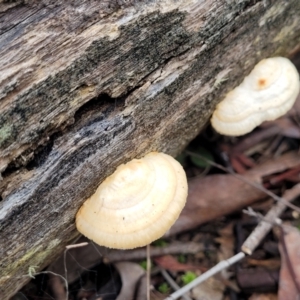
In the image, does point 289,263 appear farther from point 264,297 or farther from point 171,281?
point 171,281

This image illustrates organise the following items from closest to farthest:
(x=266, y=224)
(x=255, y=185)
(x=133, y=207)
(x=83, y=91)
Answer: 1. (x=83, y=91)
2. (x=133, y=207)
3. (x=266, y=224)
4. (x=255, y=185)

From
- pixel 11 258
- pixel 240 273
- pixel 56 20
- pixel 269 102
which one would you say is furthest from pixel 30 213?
pixel 269 102

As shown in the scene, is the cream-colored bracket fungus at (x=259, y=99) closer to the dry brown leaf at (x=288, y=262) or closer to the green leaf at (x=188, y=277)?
the dry brown leaf at (x=288, y=262)

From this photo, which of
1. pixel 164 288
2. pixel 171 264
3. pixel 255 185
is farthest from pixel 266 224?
pixel 164 288

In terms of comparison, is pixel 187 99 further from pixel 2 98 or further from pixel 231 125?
pixel 2 98

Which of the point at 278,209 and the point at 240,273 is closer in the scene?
the point at 240,273
